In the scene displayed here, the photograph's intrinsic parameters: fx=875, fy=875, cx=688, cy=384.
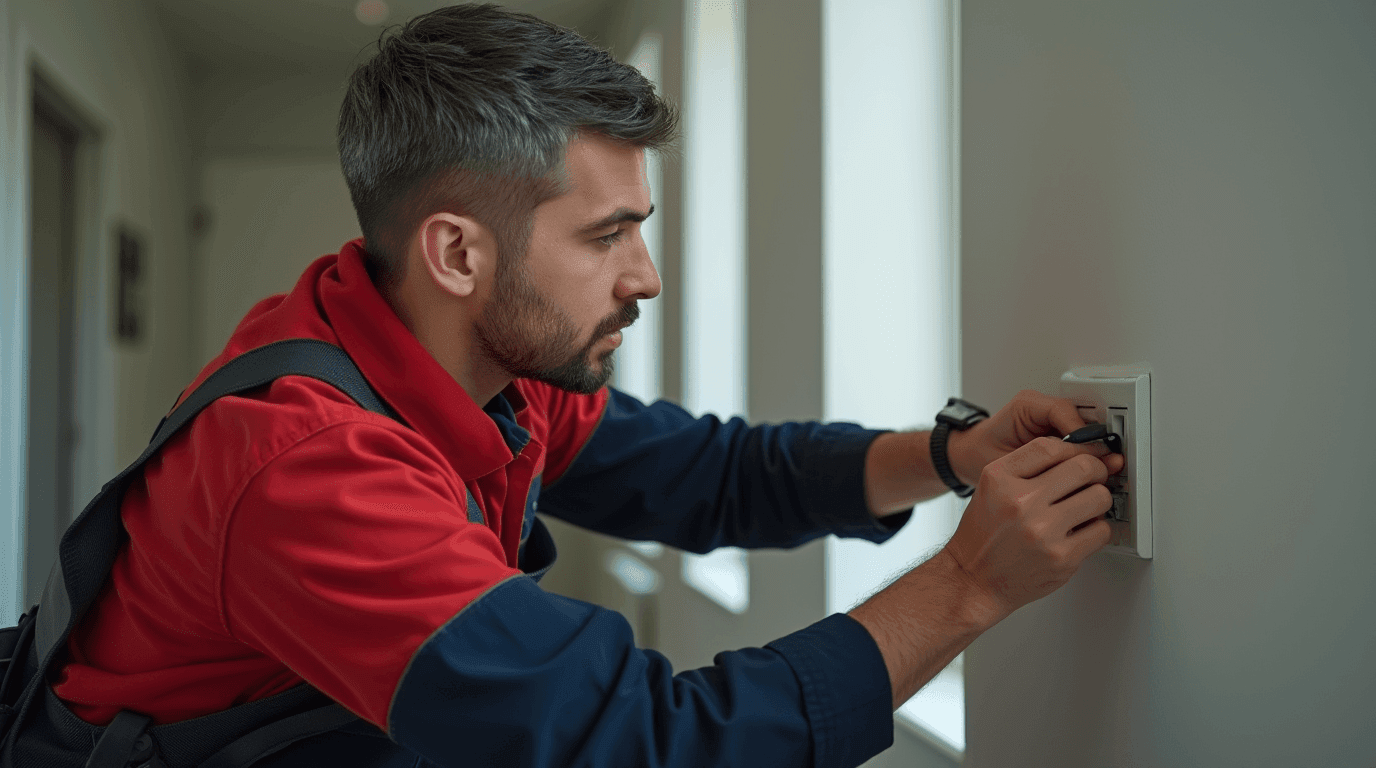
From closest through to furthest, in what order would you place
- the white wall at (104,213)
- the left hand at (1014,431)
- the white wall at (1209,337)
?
the white wall at (1209,337), the left hand at (1014,431), the white wall at (104,213)

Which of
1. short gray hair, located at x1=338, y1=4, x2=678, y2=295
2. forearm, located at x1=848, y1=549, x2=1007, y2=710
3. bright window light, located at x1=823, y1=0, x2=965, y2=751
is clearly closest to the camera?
forearm, located at x1=848, y1=549, x2=1007, y2=710

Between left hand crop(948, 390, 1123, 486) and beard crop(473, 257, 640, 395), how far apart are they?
1.22 ft

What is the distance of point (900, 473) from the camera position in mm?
974

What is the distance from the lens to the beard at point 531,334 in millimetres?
872

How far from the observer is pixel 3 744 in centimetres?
81

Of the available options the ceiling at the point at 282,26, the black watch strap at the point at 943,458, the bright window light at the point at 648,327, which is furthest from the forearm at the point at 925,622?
the ceiling at the point at 282,26

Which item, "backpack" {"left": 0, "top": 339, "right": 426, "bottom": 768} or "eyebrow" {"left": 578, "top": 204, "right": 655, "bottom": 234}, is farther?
"eyebrow" {"left": 578, "top": 204, "right": 655, "bottom": 234}

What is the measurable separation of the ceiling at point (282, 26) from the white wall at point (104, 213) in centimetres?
12

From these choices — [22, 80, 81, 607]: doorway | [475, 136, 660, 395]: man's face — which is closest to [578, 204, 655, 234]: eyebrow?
[475, 136, 660, 395]: man's face

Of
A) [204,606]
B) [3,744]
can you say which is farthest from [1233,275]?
[3,744]

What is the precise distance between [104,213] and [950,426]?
300cm

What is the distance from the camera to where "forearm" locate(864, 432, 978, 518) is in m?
0.94

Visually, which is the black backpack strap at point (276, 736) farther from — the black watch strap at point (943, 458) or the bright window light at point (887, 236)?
the bright window light at point (887, 236)

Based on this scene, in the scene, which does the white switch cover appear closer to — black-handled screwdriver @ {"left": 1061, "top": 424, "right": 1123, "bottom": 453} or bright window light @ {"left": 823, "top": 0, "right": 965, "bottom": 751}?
black-handled screwdriver @ {"left": 1061, "top": 424, "right": 1123, "bottom": 453}
